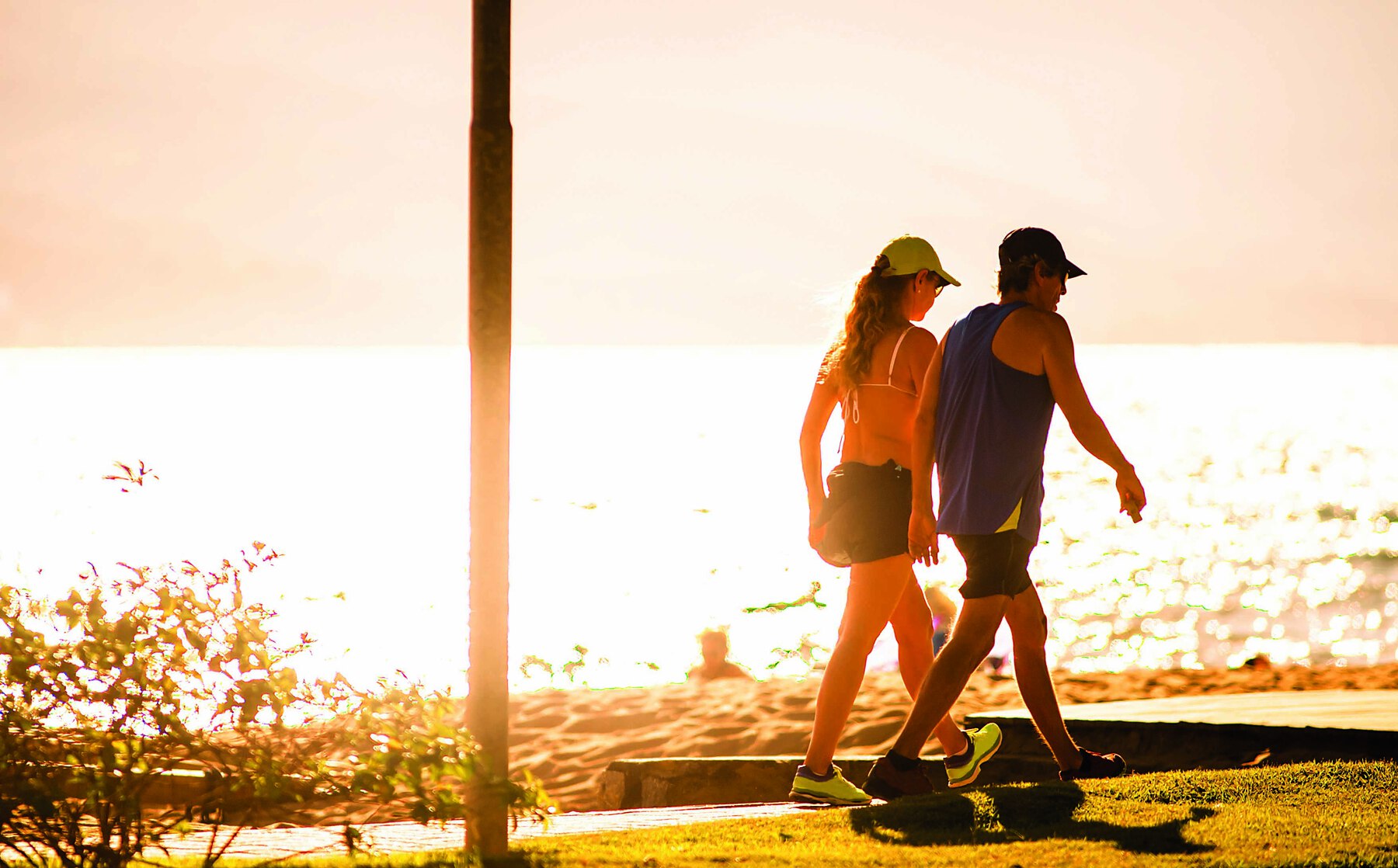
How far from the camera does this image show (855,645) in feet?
18.8

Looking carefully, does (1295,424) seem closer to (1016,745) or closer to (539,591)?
(539,591)

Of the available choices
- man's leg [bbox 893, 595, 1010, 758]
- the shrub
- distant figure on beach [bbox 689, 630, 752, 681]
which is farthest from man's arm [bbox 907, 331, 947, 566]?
distant figure on beach [bbox 689, 630, 752, 681]

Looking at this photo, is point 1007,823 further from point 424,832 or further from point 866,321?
point 424,832

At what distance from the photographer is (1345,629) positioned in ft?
110

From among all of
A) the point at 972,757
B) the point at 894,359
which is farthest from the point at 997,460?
the point at 972,757

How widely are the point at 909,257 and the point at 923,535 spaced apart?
1.11m

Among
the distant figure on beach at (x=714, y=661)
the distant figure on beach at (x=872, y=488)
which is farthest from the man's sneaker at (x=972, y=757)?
the distant figure on beach at (x=714, y=661)

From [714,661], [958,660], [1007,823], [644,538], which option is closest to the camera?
[1007,823]

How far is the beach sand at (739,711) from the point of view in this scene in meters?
9.50

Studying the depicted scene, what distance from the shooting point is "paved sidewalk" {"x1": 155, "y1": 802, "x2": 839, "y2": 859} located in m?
5.07

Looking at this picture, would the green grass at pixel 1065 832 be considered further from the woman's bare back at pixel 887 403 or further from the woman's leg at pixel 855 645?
the woman's bare back at pixel 887 403

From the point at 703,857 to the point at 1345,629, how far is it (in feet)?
107

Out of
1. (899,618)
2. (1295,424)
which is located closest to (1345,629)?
(899,618)

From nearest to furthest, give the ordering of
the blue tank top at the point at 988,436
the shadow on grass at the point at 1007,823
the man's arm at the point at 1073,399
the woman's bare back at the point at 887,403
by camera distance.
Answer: the shadow on grass at the point at 1007,823 → the man's arm at the point at 1073,399 → the blue tank top at the point at 988,436 → the woman's bare back at the point at 887,403
